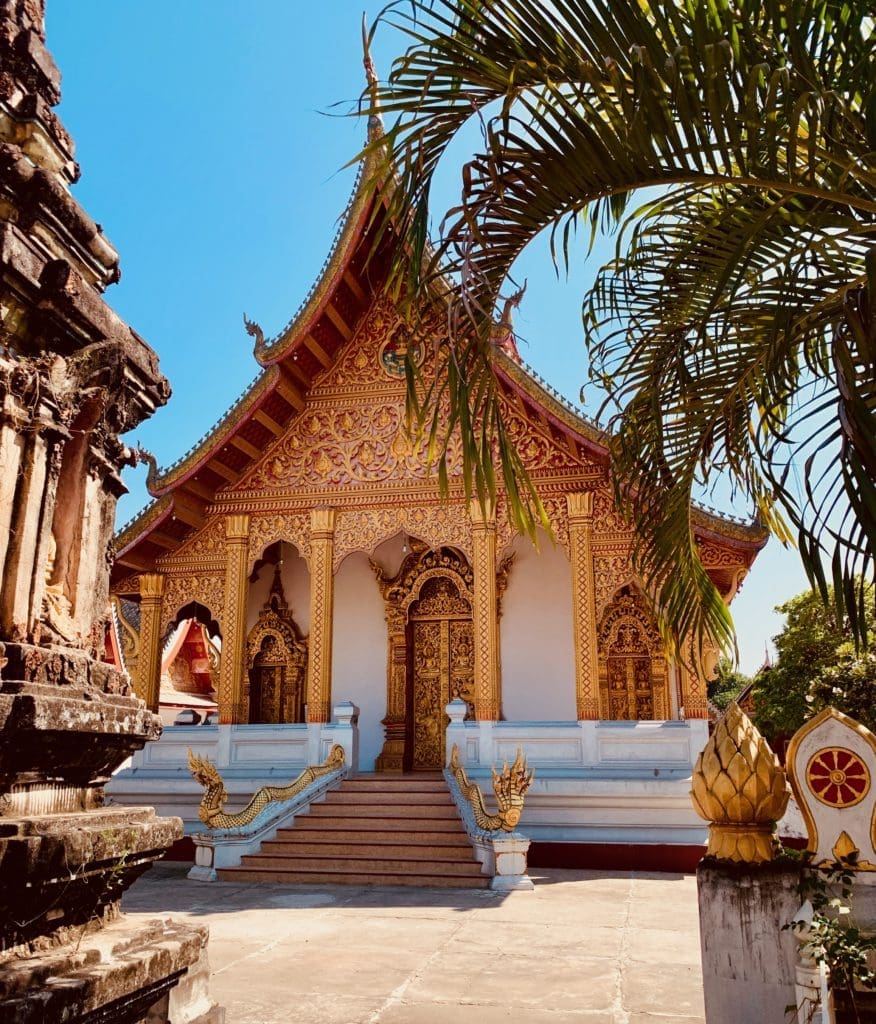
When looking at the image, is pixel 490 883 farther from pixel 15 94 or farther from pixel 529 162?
pixel 15 94

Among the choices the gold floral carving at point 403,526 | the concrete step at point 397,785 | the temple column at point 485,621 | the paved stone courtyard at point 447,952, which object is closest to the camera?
the paved stone courtyard at point 447,952

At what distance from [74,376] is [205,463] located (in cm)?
759

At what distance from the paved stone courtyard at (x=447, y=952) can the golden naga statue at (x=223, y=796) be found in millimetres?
667

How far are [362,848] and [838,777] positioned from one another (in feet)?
18.6

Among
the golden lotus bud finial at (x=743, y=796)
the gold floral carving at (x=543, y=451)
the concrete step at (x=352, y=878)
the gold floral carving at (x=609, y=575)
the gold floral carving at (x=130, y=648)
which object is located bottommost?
the concrete step at (x=352, y=878)

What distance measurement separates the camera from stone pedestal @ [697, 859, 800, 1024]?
2.43 meters

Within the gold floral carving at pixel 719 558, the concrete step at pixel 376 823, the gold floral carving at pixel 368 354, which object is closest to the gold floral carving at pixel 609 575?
the gold floral carving at pixel 719 558

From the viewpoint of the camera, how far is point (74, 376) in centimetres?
232

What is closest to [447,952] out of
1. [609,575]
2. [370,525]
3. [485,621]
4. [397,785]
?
[397,785]

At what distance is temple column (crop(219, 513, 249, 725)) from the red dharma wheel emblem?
25.9ft

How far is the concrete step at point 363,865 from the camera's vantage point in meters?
6.94

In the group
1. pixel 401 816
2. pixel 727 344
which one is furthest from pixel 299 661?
pixel 727 344

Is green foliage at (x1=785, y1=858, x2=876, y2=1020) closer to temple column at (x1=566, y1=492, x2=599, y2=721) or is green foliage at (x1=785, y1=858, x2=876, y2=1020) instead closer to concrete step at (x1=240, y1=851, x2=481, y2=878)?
concrete step at (x1=240, y1=851, x2=481, y2=878)

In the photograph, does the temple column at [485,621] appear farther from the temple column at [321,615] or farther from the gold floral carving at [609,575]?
the temple column at [321,615]
